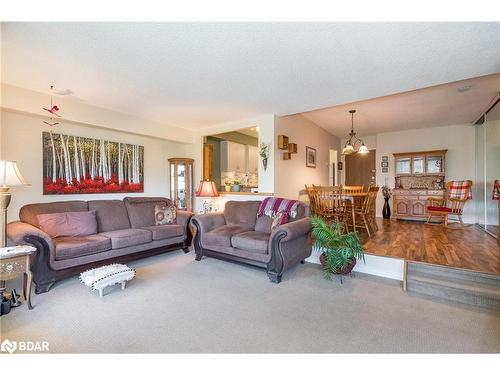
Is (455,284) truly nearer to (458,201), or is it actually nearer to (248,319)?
(248,319)

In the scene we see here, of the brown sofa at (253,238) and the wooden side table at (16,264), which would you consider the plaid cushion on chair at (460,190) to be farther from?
the wooden side table at (16,264)

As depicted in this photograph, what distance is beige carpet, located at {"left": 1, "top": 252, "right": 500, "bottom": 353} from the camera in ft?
5.73

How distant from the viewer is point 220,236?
344 cm

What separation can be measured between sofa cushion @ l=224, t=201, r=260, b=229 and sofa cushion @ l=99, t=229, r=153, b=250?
1.28 metres

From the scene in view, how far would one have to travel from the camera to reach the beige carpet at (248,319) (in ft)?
5.73

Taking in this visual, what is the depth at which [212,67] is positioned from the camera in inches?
102

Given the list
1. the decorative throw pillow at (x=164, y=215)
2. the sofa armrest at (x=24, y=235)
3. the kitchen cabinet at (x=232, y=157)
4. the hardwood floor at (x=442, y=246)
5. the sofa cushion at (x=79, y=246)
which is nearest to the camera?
the sofa armrest at (x=24, y=235)

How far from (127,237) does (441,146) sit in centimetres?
734

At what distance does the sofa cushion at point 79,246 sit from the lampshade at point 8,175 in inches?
30.7

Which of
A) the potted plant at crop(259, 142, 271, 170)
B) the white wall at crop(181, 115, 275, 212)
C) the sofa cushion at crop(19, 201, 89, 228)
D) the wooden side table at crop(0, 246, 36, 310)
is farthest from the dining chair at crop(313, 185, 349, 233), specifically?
the wooden side table at crop(0, 246, 36, 310)

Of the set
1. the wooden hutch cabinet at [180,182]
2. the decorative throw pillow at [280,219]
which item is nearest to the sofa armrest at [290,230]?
the decorative throw pillow at [280,219]
